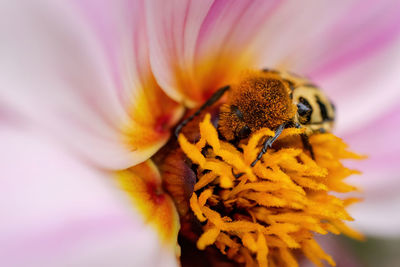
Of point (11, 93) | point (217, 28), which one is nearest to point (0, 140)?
point (11, 93)

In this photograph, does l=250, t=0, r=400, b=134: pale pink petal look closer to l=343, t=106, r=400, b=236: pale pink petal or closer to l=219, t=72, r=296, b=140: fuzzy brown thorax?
l=343, t=106, r=400, b=236: pale pink petal

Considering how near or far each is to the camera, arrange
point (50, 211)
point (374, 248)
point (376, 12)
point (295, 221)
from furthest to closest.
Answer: point (374, 248) → point (376, 12) → point (295, 221) → point (50, 211)

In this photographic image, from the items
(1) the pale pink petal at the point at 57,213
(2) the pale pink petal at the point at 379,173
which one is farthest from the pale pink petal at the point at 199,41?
(2) the pale pink petal at the point at 379,173

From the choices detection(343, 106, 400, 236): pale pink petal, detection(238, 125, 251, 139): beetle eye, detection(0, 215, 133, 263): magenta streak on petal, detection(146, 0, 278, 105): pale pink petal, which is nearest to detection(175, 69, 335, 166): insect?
detection(238, 125, 251, 139): beetle eye

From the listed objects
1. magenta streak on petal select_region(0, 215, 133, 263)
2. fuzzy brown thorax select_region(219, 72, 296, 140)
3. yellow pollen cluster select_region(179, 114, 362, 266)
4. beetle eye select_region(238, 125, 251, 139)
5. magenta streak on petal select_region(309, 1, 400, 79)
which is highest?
magenta streak on petal select_region(309, 1, 400, 79)

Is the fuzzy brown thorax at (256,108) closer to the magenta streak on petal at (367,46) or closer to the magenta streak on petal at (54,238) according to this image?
the magenta streak on petal at (54,238)

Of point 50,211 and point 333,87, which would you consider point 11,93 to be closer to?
point 50,211

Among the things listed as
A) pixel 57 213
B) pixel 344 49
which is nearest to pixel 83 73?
pixel 57 213
